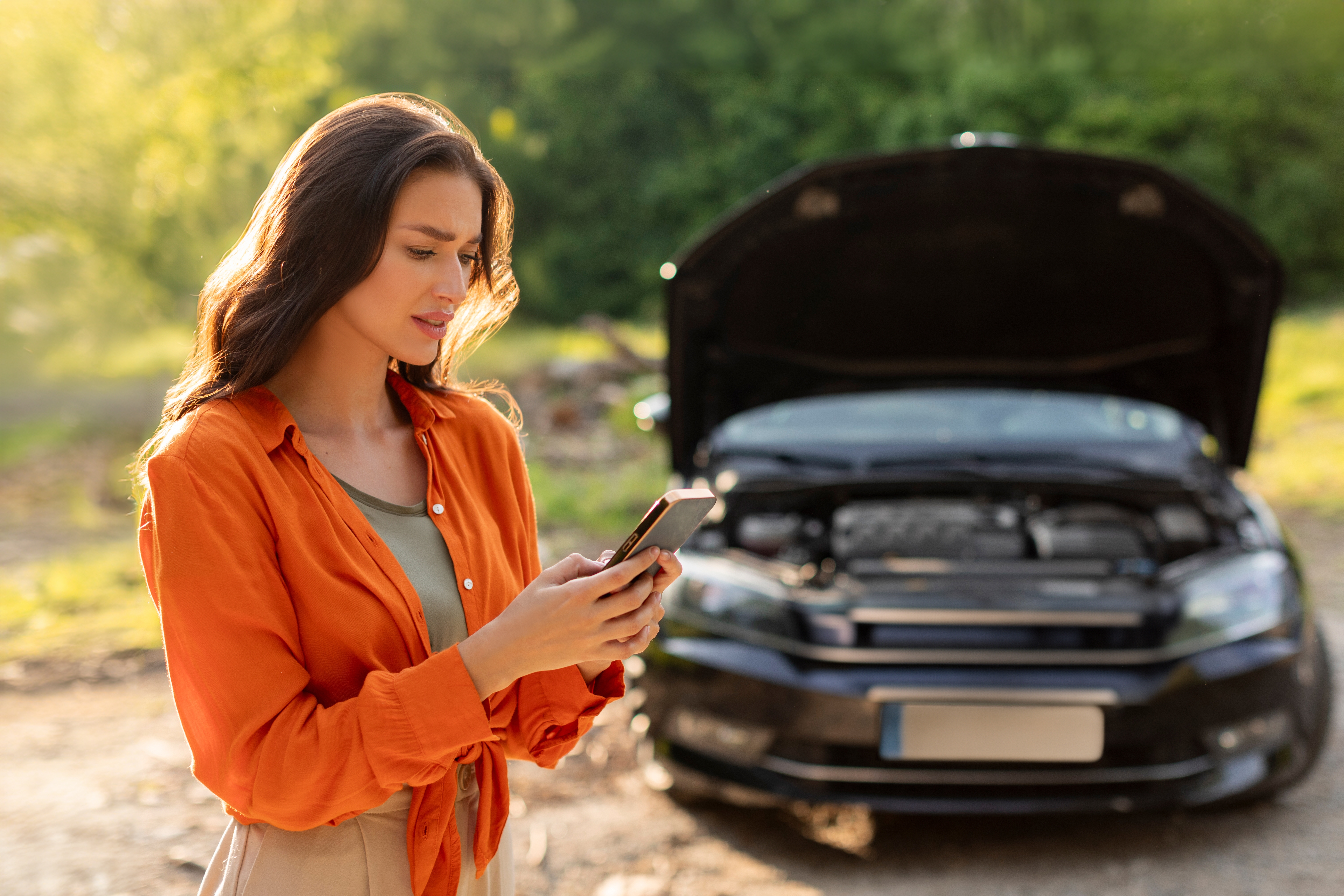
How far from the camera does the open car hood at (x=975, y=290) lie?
9.89ft

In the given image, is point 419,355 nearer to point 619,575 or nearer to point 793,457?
point 619,575

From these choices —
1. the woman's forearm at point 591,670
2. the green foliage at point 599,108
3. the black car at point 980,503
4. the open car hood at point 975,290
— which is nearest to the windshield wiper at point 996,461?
the black car at point 980,503

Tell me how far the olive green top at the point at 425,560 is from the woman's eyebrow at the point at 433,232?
317mm

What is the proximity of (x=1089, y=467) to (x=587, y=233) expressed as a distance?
2299cm

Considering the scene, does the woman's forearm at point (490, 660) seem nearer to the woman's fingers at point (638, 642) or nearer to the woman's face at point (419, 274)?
the woman's fingers at point (638, 642)

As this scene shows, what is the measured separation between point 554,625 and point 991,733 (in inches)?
70.2

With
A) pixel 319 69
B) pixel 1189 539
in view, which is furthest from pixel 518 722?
pixel 319 69

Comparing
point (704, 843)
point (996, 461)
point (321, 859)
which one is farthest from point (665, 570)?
point (996, 461)

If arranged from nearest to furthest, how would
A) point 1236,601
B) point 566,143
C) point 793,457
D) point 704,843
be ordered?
point 1236,601
point 704,843
point 793,457
point 566,143

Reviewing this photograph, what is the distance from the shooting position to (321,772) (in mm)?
1002

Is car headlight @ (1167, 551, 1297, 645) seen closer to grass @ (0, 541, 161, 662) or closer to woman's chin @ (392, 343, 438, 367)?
woman's chin @ (392, 343, 438, 367)

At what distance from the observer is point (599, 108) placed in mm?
26094

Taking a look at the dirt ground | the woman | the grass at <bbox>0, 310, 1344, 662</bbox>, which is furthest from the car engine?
the woman

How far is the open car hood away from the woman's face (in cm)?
171
